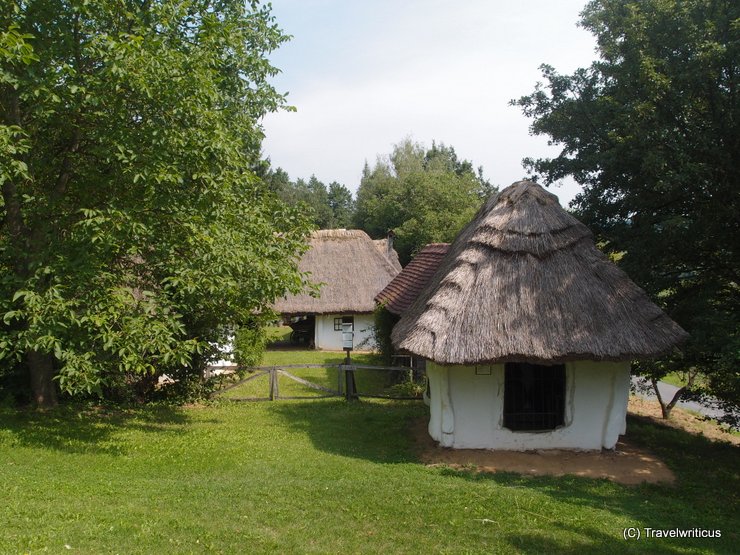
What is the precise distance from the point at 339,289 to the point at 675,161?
63.7ft

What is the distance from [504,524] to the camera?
6832 mm

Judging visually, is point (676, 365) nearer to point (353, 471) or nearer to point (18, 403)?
point (353, 471)

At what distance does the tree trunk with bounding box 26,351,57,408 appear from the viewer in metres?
11.9

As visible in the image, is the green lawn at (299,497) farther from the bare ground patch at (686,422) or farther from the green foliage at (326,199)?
the green foliage at (326,199)

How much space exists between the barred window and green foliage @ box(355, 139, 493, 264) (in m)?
22.0

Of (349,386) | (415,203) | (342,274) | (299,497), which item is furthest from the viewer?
(415,203)

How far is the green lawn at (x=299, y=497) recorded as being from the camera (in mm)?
6207

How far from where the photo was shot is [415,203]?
4050 centimetres

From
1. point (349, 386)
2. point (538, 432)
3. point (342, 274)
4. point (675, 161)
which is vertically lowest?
point (538, 432)

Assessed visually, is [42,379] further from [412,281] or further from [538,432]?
[538,432]

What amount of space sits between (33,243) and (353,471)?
656 cm

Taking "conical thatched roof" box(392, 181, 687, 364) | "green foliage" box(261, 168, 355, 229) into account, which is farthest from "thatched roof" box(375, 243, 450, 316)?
"green foliage" box(261, 168, 355, 229)

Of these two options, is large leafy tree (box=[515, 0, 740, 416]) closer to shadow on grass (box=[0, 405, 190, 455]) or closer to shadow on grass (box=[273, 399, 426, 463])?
shadow on grass (box=[273, 399, 426, 463])

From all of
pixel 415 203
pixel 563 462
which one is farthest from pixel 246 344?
pixel 415 203
